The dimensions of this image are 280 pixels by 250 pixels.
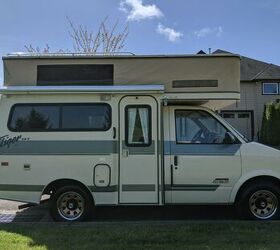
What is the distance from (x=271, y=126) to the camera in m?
31.3

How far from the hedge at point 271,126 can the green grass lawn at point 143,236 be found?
2333 cm

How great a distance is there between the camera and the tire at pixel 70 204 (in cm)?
881

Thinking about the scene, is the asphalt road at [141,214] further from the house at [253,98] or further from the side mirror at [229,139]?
the house at [253,98]

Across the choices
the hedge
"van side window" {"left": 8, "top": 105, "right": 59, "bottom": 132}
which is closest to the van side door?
"van side window" {"left": 8, "top": 105, "right": 59, "bottom": 132}

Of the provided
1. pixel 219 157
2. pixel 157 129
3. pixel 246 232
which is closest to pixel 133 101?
pixel 157 129

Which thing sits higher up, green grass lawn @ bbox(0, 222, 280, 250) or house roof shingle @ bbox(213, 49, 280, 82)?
house roof shingle @ bbox(213, 49, 280, 82)

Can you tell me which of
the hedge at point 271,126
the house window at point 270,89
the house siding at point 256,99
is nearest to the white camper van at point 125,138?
the hedge at point 271,126

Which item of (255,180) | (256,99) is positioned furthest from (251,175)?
(256,99)

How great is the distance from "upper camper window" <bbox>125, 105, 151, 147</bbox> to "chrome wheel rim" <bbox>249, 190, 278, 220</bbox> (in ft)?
6.64

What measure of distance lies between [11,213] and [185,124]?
3907mm

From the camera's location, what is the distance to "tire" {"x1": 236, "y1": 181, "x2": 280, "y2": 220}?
8.71 meters

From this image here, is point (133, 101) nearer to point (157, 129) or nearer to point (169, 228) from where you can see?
point (157, 129)

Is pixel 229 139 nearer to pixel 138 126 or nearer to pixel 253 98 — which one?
pixel 138 126

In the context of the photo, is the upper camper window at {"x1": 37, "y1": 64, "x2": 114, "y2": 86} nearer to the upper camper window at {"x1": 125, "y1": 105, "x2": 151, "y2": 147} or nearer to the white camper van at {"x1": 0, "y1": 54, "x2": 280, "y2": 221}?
the white camper van at {"x1": 0, "y1": 54, "x2": 280, "y2": 221}
